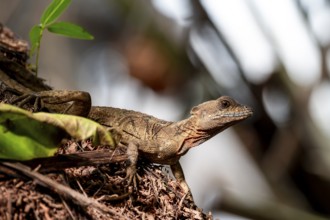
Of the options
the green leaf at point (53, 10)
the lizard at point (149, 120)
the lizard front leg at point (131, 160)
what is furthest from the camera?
the lizard at point (149, 120)

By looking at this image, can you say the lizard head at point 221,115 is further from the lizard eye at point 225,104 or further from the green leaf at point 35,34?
the green leaf at point 35,34

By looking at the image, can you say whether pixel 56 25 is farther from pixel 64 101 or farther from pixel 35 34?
pixel 64 101

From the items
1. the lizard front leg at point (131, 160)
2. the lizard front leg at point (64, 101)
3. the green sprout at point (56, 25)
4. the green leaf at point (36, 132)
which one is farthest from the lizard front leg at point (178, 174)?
the green leaf at point (36, 132)

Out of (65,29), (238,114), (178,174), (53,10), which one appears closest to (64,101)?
(65,29)

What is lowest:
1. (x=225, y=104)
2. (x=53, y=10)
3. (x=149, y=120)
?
(x=149, y=120)

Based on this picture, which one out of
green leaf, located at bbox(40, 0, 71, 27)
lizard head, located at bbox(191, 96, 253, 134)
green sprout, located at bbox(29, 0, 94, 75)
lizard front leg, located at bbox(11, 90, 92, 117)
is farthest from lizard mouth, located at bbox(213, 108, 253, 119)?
green leaf, located at bbox(40, 0, 71, 27)

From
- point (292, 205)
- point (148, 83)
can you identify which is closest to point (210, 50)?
point (148, 83)

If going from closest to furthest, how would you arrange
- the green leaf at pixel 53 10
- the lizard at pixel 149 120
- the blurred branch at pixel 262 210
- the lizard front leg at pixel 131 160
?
the lizard front leg at pixel 131 160
the green leaf at pixel 53 10
the lizard at pixel 149 120
the blurred branch at pixel 262 210

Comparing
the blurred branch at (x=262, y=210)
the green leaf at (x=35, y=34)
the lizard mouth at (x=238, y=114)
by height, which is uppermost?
the green leaf at (x=35, y=34)

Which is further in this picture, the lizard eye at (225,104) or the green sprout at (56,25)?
the lizard eye at (225,104)
